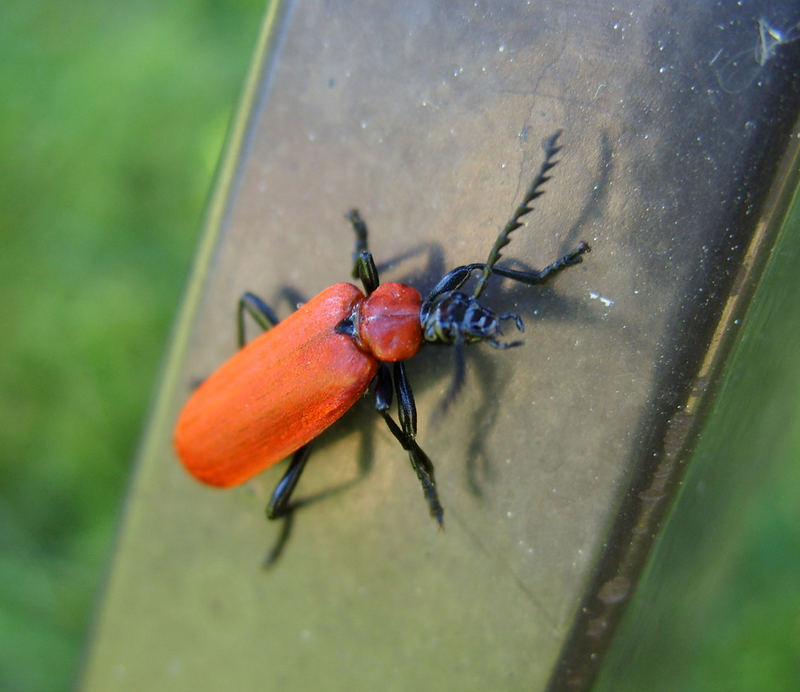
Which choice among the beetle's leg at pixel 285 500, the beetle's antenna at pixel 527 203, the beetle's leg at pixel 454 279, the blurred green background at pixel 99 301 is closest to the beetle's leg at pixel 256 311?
the beetle's leg at pixel 285 500

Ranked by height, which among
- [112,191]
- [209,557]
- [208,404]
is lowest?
[209,557]

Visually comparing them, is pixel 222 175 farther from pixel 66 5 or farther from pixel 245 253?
pixel 66 5

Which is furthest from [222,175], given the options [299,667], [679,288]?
[299,667]

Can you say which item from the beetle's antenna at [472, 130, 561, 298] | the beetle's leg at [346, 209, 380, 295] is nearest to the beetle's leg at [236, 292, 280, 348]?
the beetle's leg at [346, 209, 380, 295]

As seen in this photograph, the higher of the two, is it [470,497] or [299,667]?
A: [470,497]

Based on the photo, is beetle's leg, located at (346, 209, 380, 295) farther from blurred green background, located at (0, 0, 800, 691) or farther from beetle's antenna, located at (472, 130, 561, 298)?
blurred green background, located at (0, 0, 800, 691)

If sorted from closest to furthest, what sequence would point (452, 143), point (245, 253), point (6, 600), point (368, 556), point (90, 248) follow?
point (452, 143) → point (368, 556) → point (245, 253) → point (6, 600) → point (90, 248)

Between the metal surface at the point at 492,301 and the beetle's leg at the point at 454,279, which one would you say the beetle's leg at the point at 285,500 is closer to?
the metal surface at the point at 492,301

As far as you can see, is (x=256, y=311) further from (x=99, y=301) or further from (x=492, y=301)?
(x=99, y=301)
